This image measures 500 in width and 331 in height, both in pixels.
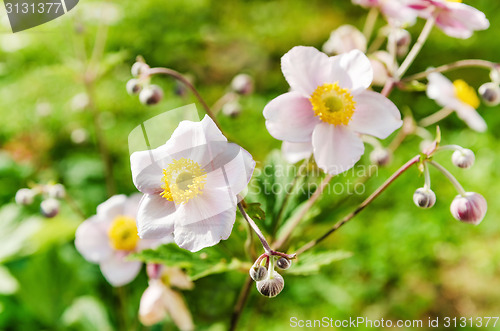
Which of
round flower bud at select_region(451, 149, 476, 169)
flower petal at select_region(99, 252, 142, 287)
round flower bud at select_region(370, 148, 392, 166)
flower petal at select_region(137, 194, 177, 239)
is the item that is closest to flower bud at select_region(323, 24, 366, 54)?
round flower bud at select_region(370, 148, 392, 166)

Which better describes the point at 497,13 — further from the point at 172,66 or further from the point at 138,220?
the point at 138,220

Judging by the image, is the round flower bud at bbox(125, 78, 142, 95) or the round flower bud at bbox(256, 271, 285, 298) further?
the round flower bud at bbox(125, 78, 142, 95)

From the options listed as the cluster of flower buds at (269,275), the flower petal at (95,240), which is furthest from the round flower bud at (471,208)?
the flower petal at (95,240)

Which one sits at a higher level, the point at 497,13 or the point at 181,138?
the point at 181,138

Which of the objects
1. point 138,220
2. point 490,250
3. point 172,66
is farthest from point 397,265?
point 172,66

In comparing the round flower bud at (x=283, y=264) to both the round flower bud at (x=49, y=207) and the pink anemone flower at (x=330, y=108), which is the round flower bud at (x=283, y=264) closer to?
the pink anemone flower at (x=330, y=108)

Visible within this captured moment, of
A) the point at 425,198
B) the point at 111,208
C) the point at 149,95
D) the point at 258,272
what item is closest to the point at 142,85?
the point at 149,95

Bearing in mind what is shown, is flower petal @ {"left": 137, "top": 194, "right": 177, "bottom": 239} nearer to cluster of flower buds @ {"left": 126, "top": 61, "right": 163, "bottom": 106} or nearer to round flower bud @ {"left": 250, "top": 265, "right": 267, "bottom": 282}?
round flower bud @ {"left": 250, "top": 265, "right": 267, "bottom": 282}
